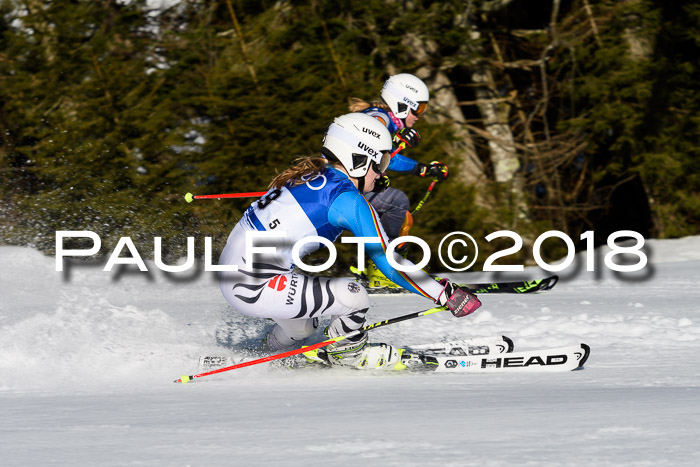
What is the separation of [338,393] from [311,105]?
17.0 ft

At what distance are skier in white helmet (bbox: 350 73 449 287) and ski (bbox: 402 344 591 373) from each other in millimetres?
2000

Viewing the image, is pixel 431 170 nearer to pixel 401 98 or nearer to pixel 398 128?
pixel 398 128

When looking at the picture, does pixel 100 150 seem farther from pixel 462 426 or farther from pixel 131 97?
pixel 462 426

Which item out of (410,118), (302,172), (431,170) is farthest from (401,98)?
(302,172)

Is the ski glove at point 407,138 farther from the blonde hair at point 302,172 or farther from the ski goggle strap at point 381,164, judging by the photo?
the blonde hair at point 302,172

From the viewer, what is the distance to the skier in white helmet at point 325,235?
4.08m

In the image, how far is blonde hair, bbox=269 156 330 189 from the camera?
13.6 ft

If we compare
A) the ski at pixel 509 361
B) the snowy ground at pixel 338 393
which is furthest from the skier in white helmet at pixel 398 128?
the ski at pixel 509 361

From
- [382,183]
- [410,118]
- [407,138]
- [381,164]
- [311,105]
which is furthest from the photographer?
[311,105]

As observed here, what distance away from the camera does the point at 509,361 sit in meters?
4.54

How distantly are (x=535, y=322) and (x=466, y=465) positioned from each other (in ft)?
11.2

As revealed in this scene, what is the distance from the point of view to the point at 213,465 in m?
2.64

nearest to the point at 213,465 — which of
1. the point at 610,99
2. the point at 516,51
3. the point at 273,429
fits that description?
the point at 273,429

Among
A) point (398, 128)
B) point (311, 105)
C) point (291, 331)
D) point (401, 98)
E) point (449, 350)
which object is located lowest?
point (449, 350)
